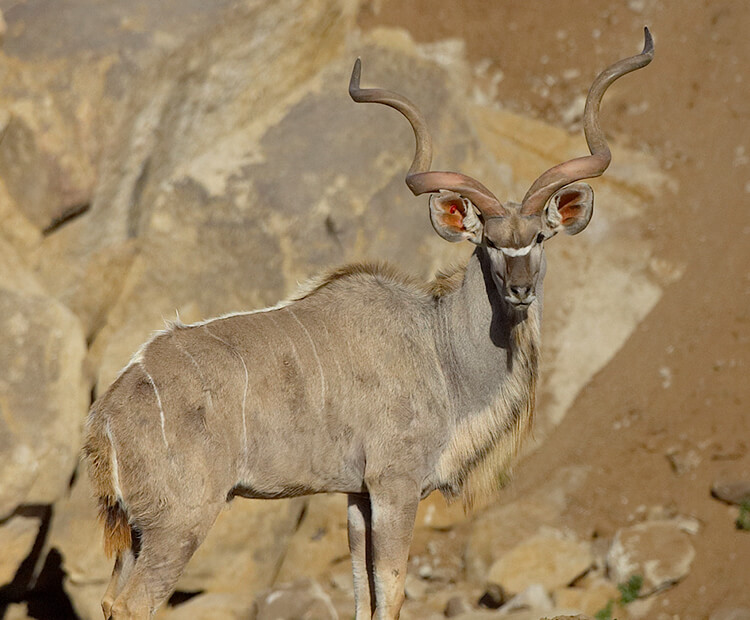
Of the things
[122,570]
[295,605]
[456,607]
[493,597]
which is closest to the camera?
[122,570]

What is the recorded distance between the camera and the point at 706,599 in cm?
727

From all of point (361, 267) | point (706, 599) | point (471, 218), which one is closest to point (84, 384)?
point (361, 267)

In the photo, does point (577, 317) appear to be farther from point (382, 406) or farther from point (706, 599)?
point (382, 406)

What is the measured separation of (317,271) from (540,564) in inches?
105

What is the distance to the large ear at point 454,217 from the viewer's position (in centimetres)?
461

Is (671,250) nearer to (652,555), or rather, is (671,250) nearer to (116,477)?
(652,555)

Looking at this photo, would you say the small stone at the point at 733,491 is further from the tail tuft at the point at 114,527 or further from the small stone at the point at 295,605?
the tail tuft at the point at 114,527

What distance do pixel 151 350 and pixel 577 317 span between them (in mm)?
5042

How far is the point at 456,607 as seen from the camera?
24.2 ft

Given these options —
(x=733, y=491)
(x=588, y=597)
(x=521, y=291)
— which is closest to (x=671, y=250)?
(x=733, y=491)

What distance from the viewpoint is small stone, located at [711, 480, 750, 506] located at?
7.64 meters

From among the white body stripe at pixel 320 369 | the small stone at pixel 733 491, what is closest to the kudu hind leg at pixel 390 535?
the white body stripe at pixel 320 369

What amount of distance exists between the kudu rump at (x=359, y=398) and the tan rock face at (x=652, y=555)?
9.47ft

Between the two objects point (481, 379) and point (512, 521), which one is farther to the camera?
point (512, 521)
